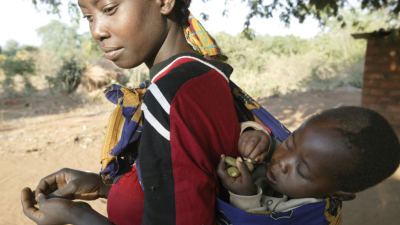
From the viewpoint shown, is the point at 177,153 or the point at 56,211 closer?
the point at 177,153

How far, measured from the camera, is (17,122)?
298 inches

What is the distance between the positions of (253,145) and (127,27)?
28.2 inches

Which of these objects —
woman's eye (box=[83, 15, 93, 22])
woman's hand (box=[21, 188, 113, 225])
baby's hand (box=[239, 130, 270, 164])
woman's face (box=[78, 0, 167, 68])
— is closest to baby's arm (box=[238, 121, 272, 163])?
baby's hand (box=[239, 130, 270, 164])

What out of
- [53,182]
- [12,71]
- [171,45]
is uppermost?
[171,45]

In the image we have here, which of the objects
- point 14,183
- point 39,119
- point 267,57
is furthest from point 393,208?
point 267,57

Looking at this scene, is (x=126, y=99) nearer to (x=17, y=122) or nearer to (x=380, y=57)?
(x=380, y=57)

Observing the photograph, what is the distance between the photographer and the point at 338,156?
107 centimetres

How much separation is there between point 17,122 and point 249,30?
6829 mm

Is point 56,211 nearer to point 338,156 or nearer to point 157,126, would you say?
point 157,126

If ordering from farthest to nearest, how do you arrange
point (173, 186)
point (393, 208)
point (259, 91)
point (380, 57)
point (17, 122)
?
point (259, 91) < point (17, 122) < point (380, 57) < point (393, 208) < point (173, 186)

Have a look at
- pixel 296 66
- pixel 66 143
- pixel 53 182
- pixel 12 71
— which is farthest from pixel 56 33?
pixel 53 182

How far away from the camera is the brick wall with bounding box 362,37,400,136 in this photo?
19.7 feet

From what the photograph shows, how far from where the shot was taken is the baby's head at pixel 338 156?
41.5 inches

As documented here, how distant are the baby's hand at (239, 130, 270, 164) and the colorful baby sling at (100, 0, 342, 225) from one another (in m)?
0.16
